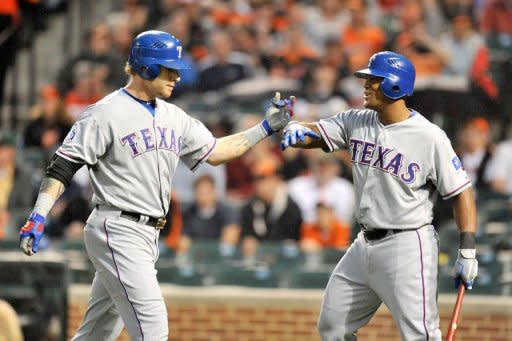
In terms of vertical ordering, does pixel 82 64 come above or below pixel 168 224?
above

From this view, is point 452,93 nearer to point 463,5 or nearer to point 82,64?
point 463,5

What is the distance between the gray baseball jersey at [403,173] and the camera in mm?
5875

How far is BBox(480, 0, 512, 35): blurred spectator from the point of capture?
12.1m

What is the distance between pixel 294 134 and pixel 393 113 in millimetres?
522

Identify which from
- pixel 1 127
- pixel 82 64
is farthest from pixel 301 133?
pixel 1 127

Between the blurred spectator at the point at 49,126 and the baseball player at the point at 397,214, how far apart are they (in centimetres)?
542

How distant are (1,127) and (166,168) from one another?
728 cm

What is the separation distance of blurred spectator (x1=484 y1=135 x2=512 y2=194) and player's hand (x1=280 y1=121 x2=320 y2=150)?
13.0ft

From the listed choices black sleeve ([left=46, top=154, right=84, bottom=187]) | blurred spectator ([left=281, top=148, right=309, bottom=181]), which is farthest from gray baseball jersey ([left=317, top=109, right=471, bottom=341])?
blurred spectator ([left=281, top=148, right=309, bottom=181])

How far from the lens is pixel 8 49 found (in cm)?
1307

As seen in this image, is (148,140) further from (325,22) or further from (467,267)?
(325,22)

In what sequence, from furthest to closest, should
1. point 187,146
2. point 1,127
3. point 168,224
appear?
point 1,127
point 168,224
point 187,146

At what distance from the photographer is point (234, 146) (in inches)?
249

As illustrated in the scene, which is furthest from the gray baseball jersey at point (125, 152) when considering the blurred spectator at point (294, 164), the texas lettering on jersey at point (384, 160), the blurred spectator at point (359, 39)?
the blurred spectator at point (359, 39)
